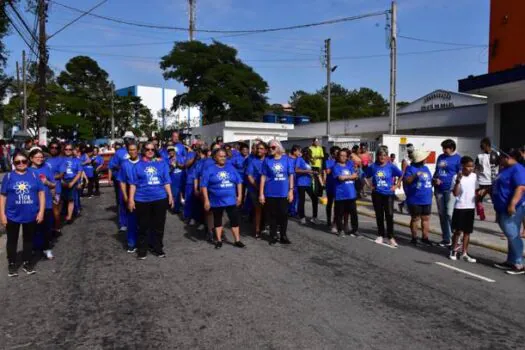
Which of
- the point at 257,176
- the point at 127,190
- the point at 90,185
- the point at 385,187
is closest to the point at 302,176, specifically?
the point at 257,176

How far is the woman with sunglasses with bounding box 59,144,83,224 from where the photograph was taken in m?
9.84

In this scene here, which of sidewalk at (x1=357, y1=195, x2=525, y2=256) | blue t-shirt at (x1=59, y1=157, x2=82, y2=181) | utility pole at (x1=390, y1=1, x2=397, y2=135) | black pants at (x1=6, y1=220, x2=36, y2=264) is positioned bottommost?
sidewalk at (x1=357, y1=195, x2=525, y2=256)

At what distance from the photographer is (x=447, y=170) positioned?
8.33 metres

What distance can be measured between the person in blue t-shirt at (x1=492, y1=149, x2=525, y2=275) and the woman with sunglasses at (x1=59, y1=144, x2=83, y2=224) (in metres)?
7.90

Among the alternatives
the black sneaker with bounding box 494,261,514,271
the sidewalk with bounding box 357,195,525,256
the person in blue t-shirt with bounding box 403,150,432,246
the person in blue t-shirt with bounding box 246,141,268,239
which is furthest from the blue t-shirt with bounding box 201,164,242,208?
the sidewalk with bounding box 357,195,525,256

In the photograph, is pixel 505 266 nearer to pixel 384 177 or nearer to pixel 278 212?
pixel 384 177

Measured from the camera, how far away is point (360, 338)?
4.21 metres

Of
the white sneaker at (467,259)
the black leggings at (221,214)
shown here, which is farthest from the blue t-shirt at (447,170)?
the black leggings at (221,214)

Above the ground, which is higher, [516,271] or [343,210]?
[343,210]

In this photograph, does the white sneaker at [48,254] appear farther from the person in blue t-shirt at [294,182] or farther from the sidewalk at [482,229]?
the sidewalk at [482,229]

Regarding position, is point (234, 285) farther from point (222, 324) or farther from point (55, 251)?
point (55, 251)

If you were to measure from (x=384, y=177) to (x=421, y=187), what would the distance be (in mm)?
652

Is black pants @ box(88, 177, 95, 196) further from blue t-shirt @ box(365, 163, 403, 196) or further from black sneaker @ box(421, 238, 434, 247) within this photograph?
black sneaker @ box(421, 238, 434, 247)

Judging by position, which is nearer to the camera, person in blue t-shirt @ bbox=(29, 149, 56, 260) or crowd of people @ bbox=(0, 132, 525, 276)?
crowd of people @ bbox=(0, 132, 525, 276)
